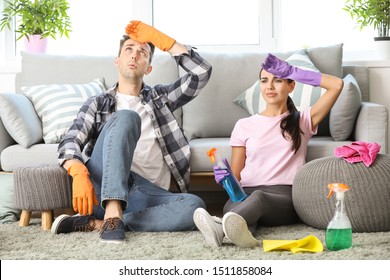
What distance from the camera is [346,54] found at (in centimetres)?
441

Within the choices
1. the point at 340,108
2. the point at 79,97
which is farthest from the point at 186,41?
the point at 340,108

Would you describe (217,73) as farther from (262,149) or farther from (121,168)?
(121,168)

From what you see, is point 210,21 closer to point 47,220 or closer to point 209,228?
point 47,220

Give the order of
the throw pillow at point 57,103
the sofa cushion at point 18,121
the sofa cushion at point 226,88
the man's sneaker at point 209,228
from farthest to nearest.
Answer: the sofa cushion at point 226,88, the throw pillow at point 57,103, the sofa cushion at point 18,121, the man's sneaker at point 209,228

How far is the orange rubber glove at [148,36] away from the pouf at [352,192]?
31.2 inches

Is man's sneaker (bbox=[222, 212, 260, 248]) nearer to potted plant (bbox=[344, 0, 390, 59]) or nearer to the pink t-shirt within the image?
the pink t-shirt

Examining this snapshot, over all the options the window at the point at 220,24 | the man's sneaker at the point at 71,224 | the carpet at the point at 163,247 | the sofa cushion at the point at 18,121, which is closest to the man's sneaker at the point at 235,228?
the carpet at the point at 163,247

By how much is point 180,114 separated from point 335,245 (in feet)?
5.37

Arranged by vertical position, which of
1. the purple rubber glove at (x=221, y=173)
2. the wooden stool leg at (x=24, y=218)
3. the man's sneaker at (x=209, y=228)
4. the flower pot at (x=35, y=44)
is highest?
the flower pot at (x=35, y=44)

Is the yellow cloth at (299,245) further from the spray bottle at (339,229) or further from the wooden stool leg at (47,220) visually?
Result: the wooden stool leg at (47,220)

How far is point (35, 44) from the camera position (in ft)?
14.1

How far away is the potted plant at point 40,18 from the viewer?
4.25 meters

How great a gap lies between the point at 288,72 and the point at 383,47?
143cm

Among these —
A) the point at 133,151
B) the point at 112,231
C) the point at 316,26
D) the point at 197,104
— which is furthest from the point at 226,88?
the point at 112,231
